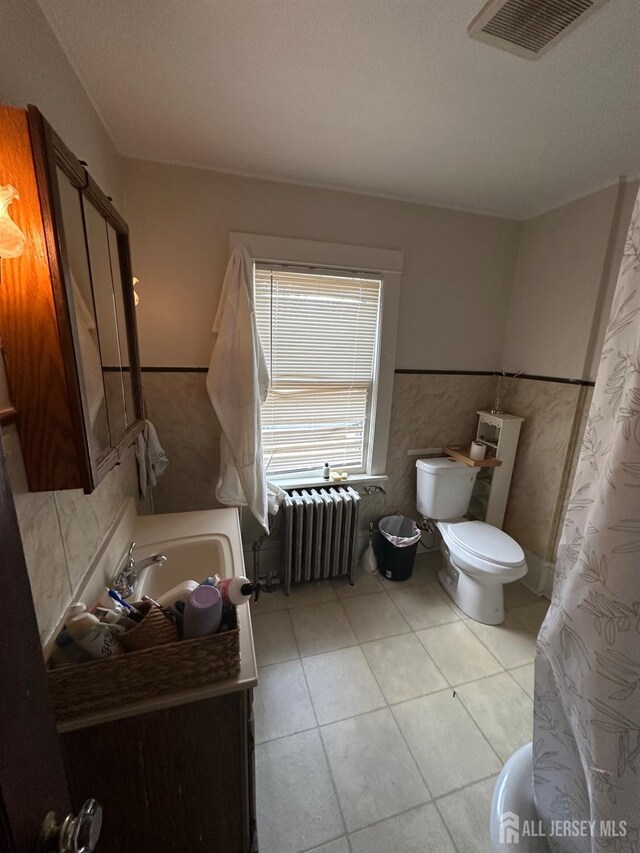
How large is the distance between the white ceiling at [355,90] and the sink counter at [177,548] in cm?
155

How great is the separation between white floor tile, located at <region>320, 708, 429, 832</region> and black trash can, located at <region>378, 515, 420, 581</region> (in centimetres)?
85

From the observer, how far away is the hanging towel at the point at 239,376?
1676 millimetres

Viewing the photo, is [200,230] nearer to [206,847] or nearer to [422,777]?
[206,847]

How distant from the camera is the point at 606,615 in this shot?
71cm

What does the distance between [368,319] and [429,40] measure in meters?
1.18

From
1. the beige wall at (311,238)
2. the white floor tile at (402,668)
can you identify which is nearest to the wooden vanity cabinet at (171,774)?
the white floor tile at (402,668)

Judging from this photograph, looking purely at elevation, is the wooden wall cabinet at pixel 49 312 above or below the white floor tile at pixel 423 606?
above

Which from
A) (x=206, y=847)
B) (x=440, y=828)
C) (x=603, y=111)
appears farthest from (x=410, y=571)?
(x=603, y=111)

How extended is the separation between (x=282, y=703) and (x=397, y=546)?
1.05m

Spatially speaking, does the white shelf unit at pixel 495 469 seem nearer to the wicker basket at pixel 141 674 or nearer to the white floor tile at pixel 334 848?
the white floor tile at pixel 334 848

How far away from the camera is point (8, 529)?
0.43 metres

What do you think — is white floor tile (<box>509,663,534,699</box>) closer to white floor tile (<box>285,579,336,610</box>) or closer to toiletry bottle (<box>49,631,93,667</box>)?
white floor tile (<box>285,579,336,610</box>)

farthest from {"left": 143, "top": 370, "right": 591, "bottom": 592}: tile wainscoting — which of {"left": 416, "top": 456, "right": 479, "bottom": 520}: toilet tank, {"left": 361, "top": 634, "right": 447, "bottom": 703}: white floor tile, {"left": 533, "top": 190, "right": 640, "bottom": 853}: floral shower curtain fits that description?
{"left": 533, "top": 190, "right": 640, "bottom": 853}: floral shower curtain

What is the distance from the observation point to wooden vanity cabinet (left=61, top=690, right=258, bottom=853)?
0.76 meters
